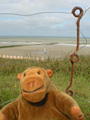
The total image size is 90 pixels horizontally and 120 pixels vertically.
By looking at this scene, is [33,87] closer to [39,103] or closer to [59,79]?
[39,103]

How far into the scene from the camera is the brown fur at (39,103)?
46.4 inches

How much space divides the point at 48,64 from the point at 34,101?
3174mm

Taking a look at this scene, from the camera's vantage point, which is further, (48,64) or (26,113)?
(48,64)

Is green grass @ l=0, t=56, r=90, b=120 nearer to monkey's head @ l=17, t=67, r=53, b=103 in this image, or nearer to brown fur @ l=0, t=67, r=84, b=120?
brown fur @ l=0, t=67, r=84, b=120

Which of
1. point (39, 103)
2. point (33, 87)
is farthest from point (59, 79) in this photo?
point (33, 87)

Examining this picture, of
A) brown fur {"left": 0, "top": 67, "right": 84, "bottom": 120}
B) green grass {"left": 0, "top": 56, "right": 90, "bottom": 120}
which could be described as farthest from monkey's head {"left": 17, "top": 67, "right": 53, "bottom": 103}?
green grass {"left": 0, "top": 56, "right": 90, "bottom": 120}

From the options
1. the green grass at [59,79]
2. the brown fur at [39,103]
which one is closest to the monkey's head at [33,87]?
the brown fur at [39,103]

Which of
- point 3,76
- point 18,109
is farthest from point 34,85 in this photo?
point 3,76

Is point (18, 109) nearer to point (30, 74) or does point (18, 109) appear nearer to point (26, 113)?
point (26, 113)

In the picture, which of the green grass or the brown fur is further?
the green grass

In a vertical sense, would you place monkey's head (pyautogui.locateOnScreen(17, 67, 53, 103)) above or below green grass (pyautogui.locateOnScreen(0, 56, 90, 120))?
above

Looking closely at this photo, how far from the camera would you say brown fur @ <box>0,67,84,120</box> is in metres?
1.18

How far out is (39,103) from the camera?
49.9 inches

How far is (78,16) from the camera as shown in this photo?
1.53 metres
